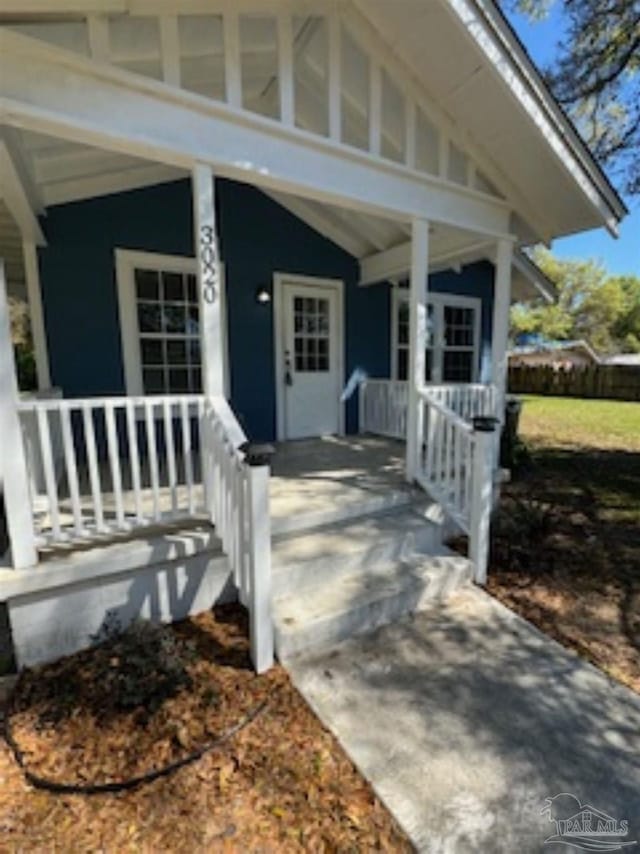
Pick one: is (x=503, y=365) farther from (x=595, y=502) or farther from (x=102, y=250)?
(x=102, y=250)

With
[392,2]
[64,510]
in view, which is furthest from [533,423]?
[64,510]

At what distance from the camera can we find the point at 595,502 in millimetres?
5301

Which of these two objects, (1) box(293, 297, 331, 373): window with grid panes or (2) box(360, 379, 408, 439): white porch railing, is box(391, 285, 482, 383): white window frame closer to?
(2) box(360, 379, 408, 439): white porch railing

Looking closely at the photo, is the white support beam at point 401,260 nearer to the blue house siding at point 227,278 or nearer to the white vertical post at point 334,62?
the blue house siding at point 227,278

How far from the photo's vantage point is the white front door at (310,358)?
601 centimetres

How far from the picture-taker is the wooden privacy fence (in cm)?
1803

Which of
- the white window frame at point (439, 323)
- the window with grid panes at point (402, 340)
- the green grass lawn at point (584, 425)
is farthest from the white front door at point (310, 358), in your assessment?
A: the green grass lawn at point (584, 425)

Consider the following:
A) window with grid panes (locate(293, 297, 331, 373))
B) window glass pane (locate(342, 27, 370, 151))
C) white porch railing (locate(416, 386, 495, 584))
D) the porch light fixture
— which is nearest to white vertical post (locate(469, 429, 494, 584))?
white porch railing (locate(416, 386, 495, 584))

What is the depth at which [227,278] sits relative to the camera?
5512mm

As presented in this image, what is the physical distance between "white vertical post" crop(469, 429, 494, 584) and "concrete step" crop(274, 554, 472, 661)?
→ 103mm

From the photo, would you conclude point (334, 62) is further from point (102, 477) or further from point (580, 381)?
point (580, 381)

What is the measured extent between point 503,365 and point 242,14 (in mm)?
3809

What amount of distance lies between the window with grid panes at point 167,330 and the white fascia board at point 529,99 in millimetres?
3503

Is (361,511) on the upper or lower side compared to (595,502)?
upper
